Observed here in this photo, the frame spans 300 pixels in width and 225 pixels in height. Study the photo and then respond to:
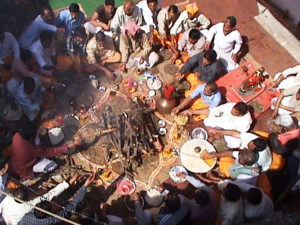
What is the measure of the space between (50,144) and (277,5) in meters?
8.84

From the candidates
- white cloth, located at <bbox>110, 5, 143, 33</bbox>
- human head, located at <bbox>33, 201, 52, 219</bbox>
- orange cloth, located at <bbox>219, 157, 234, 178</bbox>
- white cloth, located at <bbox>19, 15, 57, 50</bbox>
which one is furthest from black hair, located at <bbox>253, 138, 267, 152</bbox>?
white cloth, located at <bbox>19, 15, 57, 50</bbox>

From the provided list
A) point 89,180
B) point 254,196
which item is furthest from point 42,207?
point 254,196

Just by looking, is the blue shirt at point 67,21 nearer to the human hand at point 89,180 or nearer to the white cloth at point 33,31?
the white cloth at point 33,31

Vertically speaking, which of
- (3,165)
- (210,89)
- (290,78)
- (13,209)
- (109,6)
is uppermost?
(109,6)

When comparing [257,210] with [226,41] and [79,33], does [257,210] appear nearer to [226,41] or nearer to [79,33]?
[226,41]

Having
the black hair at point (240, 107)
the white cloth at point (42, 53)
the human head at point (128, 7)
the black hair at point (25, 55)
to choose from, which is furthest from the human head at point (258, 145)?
the black hair at point (25, 55)

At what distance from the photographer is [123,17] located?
388 inches

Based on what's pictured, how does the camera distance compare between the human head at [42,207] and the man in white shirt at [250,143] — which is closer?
the human head at [42,207]

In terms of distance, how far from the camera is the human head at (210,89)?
823 cm

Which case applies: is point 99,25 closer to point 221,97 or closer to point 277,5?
point 221,97

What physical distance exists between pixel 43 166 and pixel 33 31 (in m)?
3.78

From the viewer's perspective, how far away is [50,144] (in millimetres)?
8617

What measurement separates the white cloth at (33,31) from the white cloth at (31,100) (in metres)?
1.36

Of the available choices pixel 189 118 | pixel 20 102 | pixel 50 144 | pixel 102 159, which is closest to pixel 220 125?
pixel 189 118
